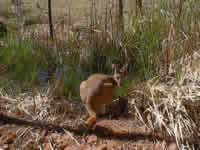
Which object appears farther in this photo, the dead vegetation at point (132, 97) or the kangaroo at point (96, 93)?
the dead vegetation at point (132, 97)

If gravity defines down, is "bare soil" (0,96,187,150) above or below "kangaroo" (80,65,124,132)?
below

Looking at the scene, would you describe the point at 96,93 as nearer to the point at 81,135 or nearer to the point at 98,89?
the point at 98,89

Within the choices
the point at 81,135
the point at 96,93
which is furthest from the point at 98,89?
the point at 81,135

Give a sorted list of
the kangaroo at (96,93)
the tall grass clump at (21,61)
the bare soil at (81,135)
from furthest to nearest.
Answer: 1. the tall grass clump at (21,61)
2. the bare soil at (81,135)
3. the kangaroo at (96,93)

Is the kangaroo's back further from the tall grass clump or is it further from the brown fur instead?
the tall grass clump

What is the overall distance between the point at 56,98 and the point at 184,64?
716 mm

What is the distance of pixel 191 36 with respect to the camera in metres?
1.50

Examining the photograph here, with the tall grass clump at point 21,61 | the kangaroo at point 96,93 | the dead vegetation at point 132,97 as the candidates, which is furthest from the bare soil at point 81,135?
the tall grass clump at point 21,61

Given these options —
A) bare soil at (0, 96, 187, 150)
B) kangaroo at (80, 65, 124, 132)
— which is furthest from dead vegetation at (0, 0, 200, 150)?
kangaroo at (80, 65, 124, 132)

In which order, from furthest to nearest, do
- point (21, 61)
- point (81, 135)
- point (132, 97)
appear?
point (21, 61) < point (132, 97) < point (81, 135)

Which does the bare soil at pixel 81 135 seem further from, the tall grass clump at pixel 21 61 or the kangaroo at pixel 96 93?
the tall grass clump at pixel 21 61

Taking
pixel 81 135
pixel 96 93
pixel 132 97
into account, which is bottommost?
pixel 81 135

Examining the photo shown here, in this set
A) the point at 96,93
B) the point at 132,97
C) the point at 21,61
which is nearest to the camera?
the point at 96,93

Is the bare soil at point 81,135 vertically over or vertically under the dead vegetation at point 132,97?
under
